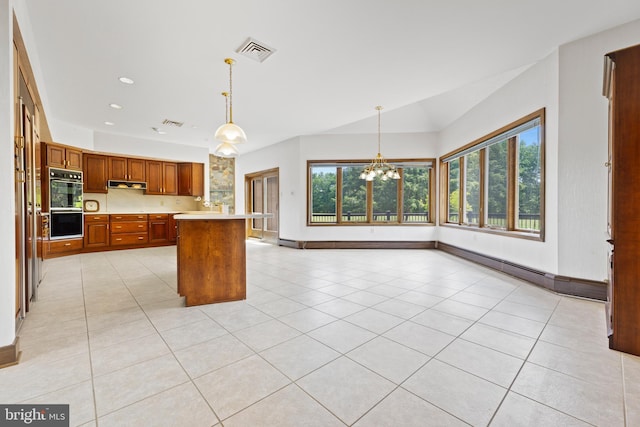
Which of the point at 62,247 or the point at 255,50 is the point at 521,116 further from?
the point at 62,247

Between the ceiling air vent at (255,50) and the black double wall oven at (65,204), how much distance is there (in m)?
4.86

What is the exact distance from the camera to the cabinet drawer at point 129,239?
263 inches

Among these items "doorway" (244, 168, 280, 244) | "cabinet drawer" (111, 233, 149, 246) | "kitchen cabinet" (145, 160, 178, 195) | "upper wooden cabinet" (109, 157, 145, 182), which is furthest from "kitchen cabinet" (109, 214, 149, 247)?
"doorway" (244, 168, 280, 244)

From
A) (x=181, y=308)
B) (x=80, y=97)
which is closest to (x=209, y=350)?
(x=181, y=308)

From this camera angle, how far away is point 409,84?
4203 millimetres

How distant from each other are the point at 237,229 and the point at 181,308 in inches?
39.1

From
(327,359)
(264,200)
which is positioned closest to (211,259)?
(327,359)

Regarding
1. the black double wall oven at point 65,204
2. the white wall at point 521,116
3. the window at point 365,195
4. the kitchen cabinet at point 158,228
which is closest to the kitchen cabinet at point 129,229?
the kitchen cabinet at point 158,228

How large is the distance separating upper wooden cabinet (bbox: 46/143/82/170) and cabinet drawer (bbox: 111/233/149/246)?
1731 mm

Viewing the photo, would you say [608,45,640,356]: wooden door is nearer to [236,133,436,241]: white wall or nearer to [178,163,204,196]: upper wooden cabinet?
[236,133,436,241]: white wall

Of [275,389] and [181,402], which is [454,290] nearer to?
[275,389]

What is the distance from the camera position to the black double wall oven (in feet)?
17.8

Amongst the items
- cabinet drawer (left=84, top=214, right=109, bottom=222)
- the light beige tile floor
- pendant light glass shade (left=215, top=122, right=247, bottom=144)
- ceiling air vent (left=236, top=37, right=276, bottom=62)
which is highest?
ceiling air vent (left=236, top=37, right=276, bottom=62)

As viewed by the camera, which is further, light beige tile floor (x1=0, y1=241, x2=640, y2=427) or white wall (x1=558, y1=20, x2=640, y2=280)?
white wall (x1=558, y1=20, x2=640, y2=280)
